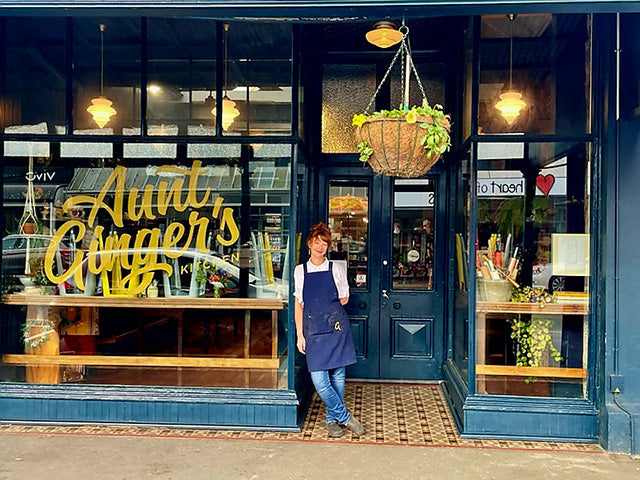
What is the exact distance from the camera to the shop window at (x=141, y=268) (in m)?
5.36

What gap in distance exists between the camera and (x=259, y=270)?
5.43 m

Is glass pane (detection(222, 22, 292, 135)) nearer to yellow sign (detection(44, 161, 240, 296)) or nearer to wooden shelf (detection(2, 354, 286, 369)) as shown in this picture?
yellow sign (detection(44, 161, 240, 296))

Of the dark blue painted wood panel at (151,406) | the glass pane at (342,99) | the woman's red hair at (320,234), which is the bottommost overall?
the dark blue painted wood panel at (151,406)

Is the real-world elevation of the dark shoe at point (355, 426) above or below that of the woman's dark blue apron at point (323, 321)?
below

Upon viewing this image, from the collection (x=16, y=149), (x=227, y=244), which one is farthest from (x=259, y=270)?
(x=16, y=149)

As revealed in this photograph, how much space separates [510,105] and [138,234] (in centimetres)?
381

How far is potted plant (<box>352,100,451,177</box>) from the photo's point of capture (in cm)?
352

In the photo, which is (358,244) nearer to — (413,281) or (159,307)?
(413,281)

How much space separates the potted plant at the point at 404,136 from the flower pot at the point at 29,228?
3.68 m

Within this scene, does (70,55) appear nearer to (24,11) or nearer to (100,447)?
(24,11)

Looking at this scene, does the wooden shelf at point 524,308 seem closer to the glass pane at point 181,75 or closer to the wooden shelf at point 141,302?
the wooden shelf at point 141,302

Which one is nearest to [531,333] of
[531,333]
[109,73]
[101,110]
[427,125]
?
[531,333]

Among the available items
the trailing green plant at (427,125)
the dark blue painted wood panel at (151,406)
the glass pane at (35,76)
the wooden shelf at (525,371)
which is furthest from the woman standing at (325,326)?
the glass pane at (35,76)

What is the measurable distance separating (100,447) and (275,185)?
2723 mm
